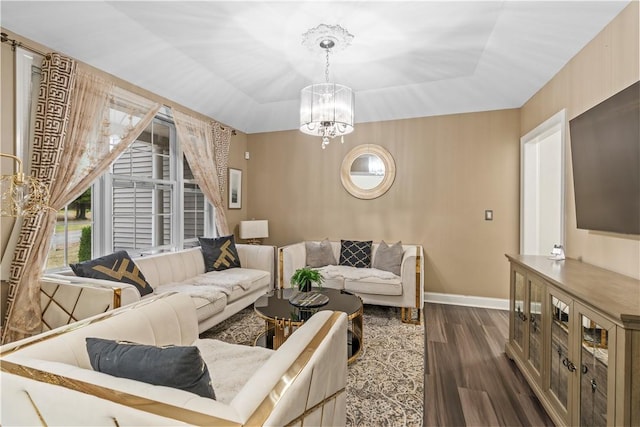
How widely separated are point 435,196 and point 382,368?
8.36 feet

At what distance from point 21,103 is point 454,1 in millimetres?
3273

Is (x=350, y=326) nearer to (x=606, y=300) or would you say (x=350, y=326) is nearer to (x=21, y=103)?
(x=606, y=300)

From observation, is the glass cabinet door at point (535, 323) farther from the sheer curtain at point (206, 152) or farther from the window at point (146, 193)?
the window at point (146, 193)

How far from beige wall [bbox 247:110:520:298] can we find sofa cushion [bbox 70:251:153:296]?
2546 mm

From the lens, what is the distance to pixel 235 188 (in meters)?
4.91

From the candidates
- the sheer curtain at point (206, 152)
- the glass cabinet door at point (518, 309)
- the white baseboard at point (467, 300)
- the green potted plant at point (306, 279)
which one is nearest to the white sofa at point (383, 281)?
the white baseboard at point (467, 300)

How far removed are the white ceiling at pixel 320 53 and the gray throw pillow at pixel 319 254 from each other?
2080mm

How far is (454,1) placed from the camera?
224 cm

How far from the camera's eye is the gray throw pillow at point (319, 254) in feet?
14.0

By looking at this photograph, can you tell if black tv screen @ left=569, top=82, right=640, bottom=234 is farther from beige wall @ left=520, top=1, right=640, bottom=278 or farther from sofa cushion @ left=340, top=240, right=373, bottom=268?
sofa cushion @ left=340, top=240, right=373, bottom=268

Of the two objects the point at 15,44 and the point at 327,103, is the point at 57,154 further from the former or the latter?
the point at 327,103

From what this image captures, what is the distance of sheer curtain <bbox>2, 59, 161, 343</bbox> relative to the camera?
2.27 meters

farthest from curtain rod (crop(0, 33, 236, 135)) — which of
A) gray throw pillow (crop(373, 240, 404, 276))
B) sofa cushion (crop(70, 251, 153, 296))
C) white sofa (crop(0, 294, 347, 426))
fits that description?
gray throw pillow (crop(373, 240, 404, 276))

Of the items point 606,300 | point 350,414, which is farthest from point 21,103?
point 606,300
